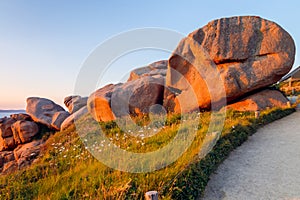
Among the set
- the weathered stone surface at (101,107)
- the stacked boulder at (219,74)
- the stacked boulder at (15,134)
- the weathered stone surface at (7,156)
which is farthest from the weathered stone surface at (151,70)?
the weathered stone surface at (7,156)

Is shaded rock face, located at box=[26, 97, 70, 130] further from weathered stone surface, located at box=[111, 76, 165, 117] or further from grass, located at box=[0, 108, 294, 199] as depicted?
grass, located at box=[0, 108, 294, 199]

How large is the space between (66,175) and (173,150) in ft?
7.76

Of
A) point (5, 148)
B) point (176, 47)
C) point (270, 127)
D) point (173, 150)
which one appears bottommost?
point (5, 148)

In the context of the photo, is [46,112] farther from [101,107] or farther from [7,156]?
[101,107]

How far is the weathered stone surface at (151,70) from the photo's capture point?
624 inches

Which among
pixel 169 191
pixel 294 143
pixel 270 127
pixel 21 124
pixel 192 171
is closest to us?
pixel 169 191

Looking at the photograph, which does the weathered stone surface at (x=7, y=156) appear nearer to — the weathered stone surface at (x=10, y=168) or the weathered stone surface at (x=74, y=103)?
the weathered stone surface at (x=10, y=168)

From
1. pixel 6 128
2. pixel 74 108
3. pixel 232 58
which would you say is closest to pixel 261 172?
pixel 232 58

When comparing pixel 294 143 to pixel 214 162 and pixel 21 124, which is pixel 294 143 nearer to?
pixel 214 162

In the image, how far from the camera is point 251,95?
10.8 m

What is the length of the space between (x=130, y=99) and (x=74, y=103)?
7.64 m

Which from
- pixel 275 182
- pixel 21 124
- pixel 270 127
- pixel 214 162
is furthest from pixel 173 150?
pixel 21 124

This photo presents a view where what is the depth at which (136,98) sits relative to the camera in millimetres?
10789

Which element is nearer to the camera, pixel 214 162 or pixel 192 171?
pixel 192 171
